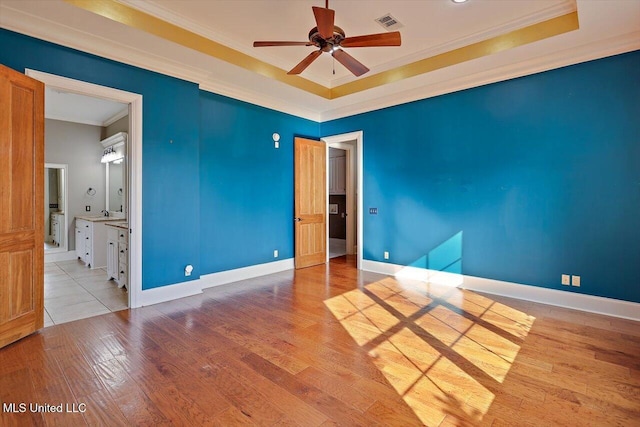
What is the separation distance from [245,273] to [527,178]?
429cm

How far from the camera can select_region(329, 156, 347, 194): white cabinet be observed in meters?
8.12

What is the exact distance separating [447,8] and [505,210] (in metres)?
2.57

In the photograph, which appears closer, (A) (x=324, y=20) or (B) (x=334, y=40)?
(A) (x=324, y=20)

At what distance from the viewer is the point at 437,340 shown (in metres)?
2.82

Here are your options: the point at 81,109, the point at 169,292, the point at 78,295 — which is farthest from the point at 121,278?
the point at 81,109

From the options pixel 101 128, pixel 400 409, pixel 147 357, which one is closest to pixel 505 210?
pixel 400 409

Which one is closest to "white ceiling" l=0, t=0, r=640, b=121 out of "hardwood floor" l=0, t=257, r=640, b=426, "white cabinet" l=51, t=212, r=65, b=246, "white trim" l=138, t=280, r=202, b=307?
"white trim" l=138, t=280, r=202, b=307

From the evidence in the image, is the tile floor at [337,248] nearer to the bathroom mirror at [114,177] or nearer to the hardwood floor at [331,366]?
the hardwood floor at [331,366]

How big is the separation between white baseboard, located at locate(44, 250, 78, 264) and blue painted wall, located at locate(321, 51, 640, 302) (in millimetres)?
6825

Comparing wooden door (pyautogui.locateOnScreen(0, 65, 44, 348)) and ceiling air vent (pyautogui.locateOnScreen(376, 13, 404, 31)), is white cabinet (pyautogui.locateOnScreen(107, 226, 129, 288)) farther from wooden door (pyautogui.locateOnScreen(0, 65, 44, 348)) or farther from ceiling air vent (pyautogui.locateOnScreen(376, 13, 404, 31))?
ceiling air vent (pyautogui.locateOnScreen(376, 13, 404, 31))

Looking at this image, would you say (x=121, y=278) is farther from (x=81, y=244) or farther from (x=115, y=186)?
(x=115, y=186)

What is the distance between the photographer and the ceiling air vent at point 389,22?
11.1 ft

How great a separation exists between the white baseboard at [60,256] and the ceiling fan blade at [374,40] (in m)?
7.31

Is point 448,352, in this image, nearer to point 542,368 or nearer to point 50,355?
point 542,368
